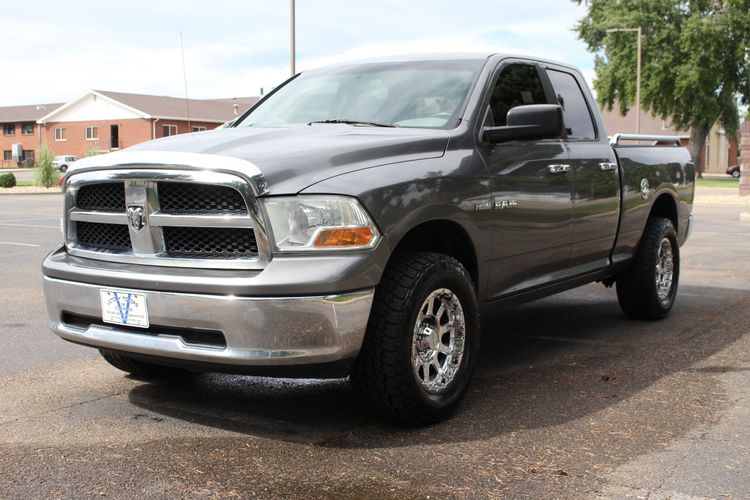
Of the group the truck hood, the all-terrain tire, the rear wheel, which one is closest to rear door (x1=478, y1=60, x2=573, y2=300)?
the truck hood

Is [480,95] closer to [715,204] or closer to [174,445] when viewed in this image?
[174,445]

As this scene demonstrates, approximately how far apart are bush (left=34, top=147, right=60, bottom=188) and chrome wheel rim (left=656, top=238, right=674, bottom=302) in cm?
3520

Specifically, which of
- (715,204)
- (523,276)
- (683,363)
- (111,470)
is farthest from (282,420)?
(715,204)

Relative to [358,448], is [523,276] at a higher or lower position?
higher

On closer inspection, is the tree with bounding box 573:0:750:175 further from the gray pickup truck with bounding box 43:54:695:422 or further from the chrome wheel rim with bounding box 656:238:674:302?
the gray pickup truck with bounding box 43:54:695:422

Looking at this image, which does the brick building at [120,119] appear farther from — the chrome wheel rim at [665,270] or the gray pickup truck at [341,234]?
the gray pickup truck at [341,234]

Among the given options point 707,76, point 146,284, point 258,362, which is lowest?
point 258,362

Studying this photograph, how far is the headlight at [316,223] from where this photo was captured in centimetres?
393

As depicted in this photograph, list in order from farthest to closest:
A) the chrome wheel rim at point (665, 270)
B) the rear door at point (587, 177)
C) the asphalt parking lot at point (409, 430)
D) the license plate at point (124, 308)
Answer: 1. the chrome wheel rim at point (665, 270)
2. the rear door at point (587, 177)
3. the license plate at point (124, 308)
4. the asphalt parking lot at point (409, 430)

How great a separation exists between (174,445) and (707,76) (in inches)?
1842

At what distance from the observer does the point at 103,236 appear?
449cm

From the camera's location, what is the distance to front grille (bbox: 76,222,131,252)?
438cm

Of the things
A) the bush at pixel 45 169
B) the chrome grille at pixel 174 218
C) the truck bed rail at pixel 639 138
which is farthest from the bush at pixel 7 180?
the chrome grille at pixel 174 218

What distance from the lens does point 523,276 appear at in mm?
5379
